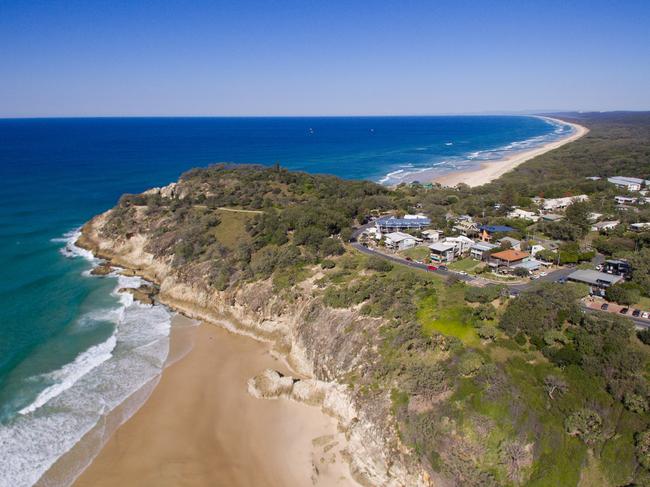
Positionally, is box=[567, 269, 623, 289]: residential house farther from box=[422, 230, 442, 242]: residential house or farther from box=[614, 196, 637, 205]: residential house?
box=[614, 196, 637, 205]: residential house

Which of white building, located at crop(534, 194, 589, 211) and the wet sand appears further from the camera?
the wet sand

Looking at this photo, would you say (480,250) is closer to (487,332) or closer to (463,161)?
(487,332)

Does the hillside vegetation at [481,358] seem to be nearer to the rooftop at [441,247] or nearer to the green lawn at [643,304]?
the green lawn at [643,304]

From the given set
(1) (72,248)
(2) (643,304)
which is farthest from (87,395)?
(2) (643,304)

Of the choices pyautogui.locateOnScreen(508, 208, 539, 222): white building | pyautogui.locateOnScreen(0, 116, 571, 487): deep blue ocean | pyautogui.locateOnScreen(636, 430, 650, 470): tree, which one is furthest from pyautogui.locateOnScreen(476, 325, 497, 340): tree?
pyautogui.locateOnScreen(508, 208, 539, 222): white building

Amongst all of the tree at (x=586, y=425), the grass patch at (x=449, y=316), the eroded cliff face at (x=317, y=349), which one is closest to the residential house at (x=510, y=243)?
the grass patch at (x=449, y=316)

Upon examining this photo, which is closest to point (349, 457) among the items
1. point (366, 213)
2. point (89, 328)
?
point (89, 328)
